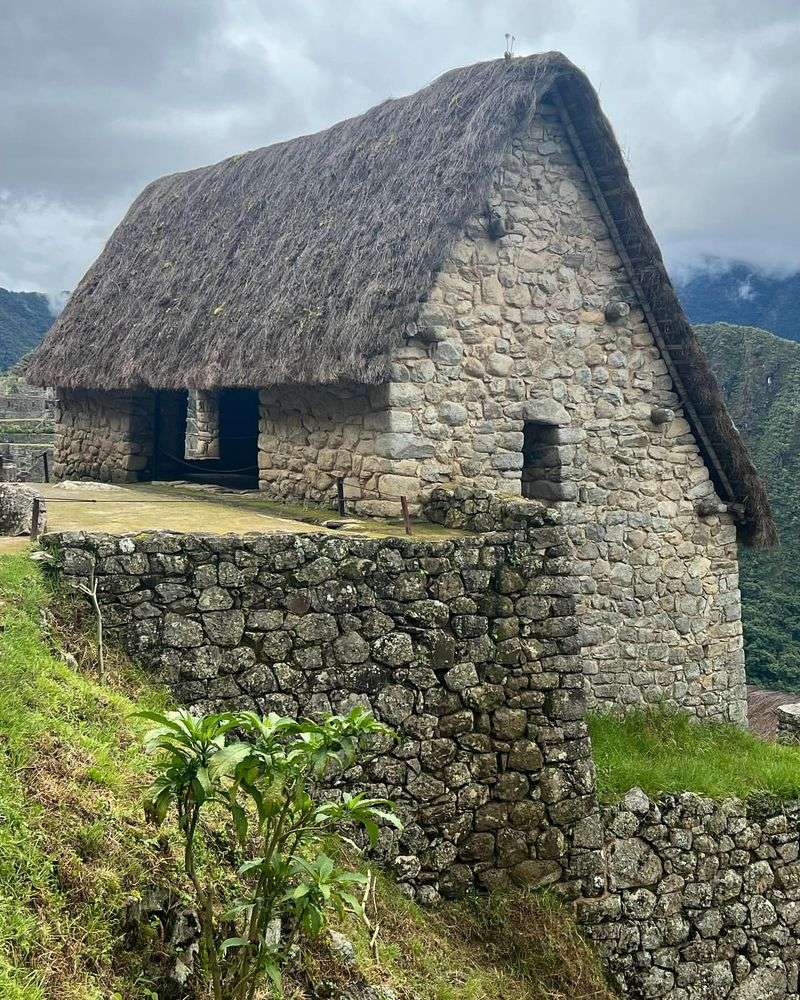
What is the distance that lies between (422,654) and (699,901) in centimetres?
282

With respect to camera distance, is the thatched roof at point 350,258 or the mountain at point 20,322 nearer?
the thatched roof at point 350,258

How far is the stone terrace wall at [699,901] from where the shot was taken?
6707mm

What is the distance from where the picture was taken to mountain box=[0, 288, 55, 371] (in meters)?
55.8

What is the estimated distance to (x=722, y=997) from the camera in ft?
23.1

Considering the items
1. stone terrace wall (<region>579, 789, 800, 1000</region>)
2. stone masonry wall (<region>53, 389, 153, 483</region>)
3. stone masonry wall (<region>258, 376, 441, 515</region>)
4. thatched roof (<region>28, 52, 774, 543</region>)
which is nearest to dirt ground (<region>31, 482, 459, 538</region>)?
stone masonry wall (<region>258, 376, 441, 515</region>)

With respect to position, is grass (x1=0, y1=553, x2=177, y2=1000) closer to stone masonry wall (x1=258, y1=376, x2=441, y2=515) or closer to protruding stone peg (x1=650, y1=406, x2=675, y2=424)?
stone masonry wall (x1=258, y1=376, x2=441, y2=515)

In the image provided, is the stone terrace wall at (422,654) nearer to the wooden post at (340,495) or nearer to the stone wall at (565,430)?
the stone wall at (565,430)

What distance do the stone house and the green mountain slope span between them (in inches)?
358

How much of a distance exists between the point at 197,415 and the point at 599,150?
5386 mm

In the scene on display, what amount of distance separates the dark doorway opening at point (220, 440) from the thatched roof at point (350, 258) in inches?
48.1

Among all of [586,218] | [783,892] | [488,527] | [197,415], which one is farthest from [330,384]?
[783,892]

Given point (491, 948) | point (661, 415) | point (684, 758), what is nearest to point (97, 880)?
point (491, 948)

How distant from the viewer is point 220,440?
12.5m

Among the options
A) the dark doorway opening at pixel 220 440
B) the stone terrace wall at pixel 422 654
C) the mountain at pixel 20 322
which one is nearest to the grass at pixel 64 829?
the stone terrace wall at pixel 422 654
